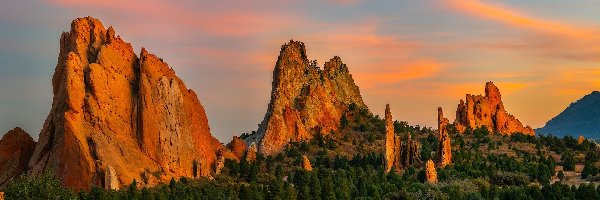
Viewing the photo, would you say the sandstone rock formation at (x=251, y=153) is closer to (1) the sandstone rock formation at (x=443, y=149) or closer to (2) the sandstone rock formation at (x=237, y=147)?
(2) the sandstone rock formation at (x=237, y=147)

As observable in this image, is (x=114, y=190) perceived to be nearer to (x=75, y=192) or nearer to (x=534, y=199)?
(x=75, y=192)

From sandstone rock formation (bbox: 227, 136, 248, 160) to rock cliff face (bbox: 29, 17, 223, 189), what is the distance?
34.3 feet

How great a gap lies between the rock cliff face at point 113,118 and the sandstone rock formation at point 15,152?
13.0ft

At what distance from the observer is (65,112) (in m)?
128

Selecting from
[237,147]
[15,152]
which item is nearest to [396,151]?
[237,147]

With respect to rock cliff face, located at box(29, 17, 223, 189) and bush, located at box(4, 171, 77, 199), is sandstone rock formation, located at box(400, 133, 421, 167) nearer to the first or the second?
rock cliff face, located at box(29, 17, 223, 189)

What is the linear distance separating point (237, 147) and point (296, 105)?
2443 centimetres

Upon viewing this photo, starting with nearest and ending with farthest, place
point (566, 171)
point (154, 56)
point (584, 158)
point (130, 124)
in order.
A: point (130, 124) → point (154, 56) → point (566, 171) → point (584, 158)

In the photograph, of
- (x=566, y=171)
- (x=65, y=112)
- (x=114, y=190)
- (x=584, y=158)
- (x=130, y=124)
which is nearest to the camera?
(x=114, y=190)

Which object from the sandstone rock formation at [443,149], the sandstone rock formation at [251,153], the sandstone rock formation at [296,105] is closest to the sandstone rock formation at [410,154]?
the sandstone rock formation at [443,149]

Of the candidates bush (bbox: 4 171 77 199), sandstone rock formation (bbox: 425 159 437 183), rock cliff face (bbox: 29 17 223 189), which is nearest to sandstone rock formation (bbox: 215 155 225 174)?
rock cliff face (bbox: 29 17 223 189)

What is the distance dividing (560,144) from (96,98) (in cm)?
11228

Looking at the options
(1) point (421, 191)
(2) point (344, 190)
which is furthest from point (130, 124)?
(1) point (421, 191)

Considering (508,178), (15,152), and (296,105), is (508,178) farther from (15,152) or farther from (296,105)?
(15,152)
